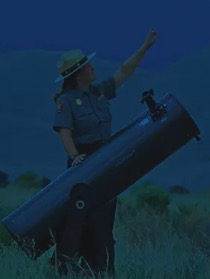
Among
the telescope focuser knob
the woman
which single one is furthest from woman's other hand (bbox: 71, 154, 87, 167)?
the telescope focuser knob

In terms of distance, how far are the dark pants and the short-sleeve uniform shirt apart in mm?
388

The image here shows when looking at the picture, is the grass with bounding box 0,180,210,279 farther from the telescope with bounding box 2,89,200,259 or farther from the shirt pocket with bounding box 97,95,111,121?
the shirt pocket with bounding box 97,95,111,121

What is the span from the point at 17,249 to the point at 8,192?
3268 mm

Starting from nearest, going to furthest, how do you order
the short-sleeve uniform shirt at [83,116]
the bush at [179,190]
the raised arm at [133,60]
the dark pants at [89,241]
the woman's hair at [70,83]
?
the dark pants at [89,241] < the short-sleeve uniform shirt at [83,116] < the woman's hair at [70,83] < the raised arm at [133,60] < the bush at [179,190]

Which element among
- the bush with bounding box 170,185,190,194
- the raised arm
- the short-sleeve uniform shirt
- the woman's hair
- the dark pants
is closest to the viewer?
the dark pants

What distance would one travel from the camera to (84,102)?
15.0 feet

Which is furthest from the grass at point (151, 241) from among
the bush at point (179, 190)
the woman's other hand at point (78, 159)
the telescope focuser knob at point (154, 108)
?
the telescope focuser knob at point (154, 108)

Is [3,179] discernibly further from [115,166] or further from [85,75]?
[115,166]

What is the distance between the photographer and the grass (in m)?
4.71

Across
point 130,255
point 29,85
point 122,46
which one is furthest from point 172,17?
point 130,255

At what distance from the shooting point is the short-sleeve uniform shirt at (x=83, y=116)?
14.9 ft

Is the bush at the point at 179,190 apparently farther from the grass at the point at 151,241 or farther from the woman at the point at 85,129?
the woman at the point at 85,129

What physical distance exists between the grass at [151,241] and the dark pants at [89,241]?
0.10 m

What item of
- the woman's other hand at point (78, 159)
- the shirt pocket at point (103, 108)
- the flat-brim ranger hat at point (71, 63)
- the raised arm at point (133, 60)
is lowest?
the woman's other hand at point (78, 159)
